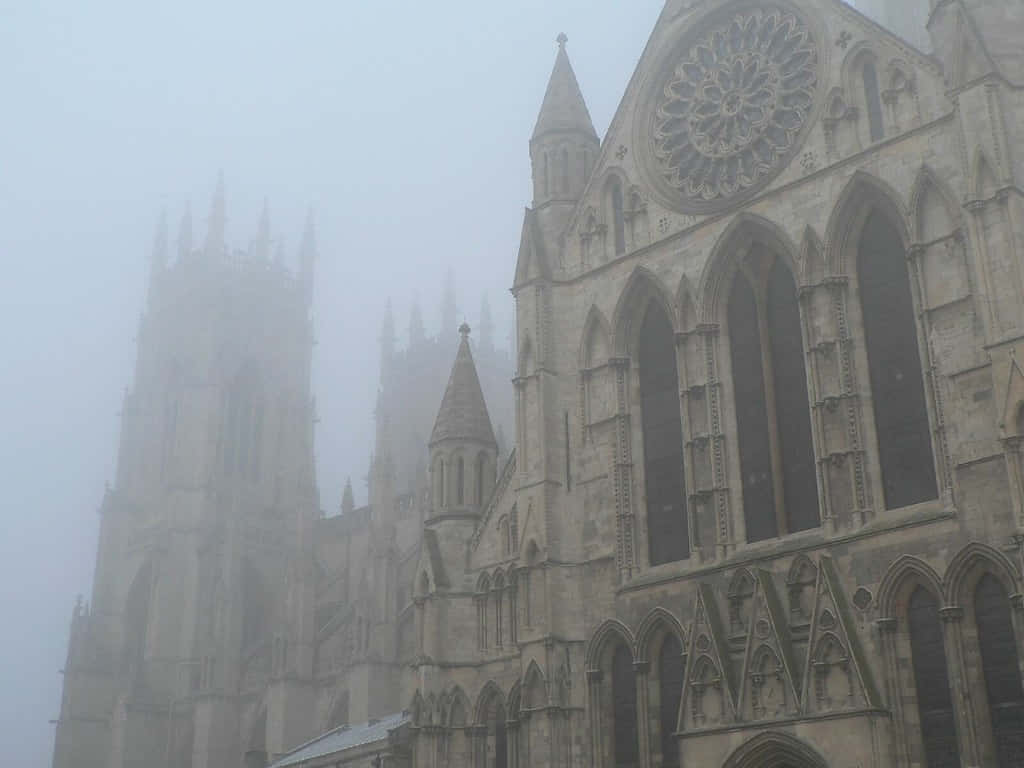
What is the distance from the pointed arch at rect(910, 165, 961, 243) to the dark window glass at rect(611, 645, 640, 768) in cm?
997

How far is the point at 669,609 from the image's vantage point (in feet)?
81.0

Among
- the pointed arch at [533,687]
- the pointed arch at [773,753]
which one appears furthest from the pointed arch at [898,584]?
the pointed arch at [533,687]

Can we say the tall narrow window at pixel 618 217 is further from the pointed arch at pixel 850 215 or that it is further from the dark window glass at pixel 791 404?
the pointed arch at pixel 850 215

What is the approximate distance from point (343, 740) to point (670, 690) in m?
16.9

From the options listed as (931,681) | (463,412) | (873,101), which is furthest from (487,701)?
(873,101)

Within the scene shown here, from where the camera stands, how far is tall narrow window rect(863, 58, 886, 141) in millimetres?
24312

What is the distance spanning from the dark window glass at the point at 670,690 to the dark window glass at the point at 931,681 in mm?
4869

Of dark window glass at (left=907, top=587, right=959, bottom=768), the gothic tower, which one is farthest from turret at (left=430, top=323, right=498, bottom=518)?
the gothic tower

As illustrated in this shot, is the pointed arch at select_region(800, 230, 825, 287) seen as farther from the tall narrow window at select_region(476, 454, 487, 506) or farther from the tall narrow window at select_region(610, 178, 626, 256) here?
the tall narrow window at select_region(476, 454, 487, 506)

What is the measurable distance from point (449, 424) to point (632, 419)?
17.3 feet

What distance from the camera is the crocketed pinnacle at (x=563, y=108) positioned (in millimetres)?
31188

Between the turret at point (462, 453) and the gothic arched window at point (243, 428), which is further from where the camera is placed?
the gothic arched window at point (243, 428)

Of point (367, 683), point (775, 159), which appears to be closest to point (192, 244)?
point (367, 683)

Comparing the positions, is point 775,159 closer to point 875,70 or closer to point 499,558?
point 875,70
